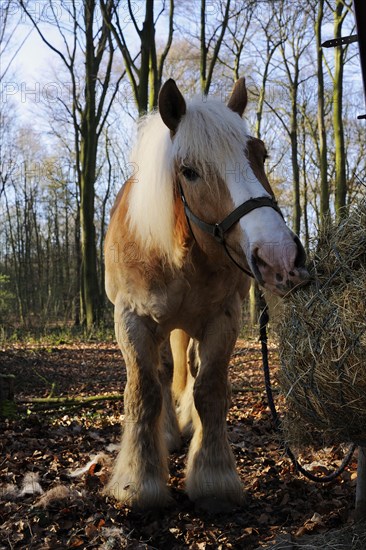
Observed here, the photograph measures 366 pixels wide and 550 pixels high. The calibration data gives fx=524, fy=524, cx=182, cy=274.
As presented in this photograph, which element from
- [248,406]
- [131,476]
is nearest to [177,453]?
[131,476]

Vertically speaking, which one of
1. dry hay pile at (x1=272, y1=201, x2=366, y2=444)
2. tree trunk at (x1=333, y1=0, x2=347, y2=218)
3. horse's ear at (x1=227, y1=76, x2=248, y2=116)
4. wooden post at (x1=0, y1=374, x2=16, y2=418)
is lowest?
wooden post at (x1=0, y1=374, x2=16, y2=418)

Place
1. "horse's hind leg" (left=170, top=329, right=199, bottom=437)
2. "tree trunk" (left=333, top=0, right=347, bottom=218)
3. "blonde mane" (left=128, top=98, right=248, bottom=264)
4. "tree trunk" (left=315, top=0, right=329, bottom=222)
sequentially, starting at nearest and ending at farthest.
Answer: "blonde mane" (left=128, top=98, right=248, bottom=264)
"horse's hind leg" (left=170, top=329, right=199, bottom=437)
"tree trunk" (left=333, top=0, right=347, bottom=218)
"tree trunk" (left=315, top=0, right=329, bottom=222)

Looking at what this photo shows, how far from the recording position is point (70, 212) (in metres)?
25.4

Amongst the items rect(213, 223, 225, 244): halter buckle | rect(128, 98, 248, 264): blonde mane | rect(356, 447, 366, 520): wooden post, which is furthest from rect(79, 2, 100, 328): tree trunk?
rect(356, 447, 366, 520): wooden post

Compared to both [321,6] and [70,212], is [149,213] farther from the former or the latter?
[70,212]

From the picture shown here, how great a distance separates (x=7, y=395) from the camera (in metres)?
5.53

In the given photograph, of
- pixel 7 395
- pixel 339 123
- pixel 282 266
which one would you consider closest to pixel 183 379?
pixel 7 395

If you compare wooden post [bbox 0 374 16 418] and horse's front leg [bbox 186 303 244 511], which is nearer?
horse's front leg [bbox 186 303 244 511]

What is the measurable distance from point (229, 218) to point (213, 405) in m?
1.48

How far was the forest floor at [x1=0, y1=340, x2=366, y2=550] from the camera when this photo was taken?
2.86 metres

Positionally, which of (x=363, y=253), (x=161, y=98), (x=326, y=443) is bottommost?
(x=326, y=443)

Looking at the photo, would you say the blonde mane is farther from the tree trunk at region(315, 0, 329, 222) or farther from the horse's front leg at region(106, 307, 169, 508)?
the tree trunk at region(315, 0, 329, 222)

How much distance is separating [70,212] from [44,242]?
14.7ft

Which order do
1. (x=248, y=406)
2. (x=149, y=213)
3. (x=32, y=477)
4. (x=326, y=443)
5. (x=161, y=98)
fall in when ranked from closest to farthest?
1. (x=326, y=443)
2. (x=161, y=98)
3. (x=149, y=213)
4. (x=32, y=477)
5. (x=248, y=406)
